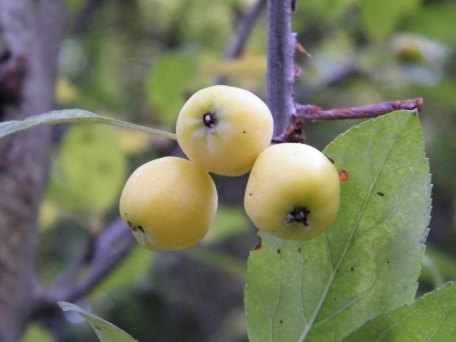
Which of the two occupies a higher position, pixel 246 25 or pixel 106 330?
pixel 246 25

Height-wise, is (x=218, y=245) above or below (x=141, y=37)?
below

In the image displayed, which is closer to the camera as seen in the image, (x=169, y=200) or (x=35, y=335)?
(x=169, y=200)

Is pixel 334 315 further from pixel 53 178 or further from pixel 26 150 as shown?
pixel 53 178

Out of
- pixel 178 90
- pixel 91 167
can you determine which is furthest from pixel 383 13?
pixel 91 167

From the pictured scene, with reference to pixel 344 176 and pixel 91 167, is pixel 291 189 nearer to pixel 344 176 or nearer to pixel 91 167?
pixel 344 176

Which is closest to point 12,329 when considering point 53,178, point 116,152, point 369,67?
point 116,152

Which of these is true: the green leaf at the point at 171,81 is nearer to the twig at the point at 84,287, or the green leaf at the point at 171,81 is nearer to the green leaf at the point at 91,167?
the green leaf at the point at 91,167

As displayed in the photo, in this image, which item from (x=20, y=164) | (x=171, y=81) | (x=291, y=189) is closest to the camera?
(x=291, y=189)
